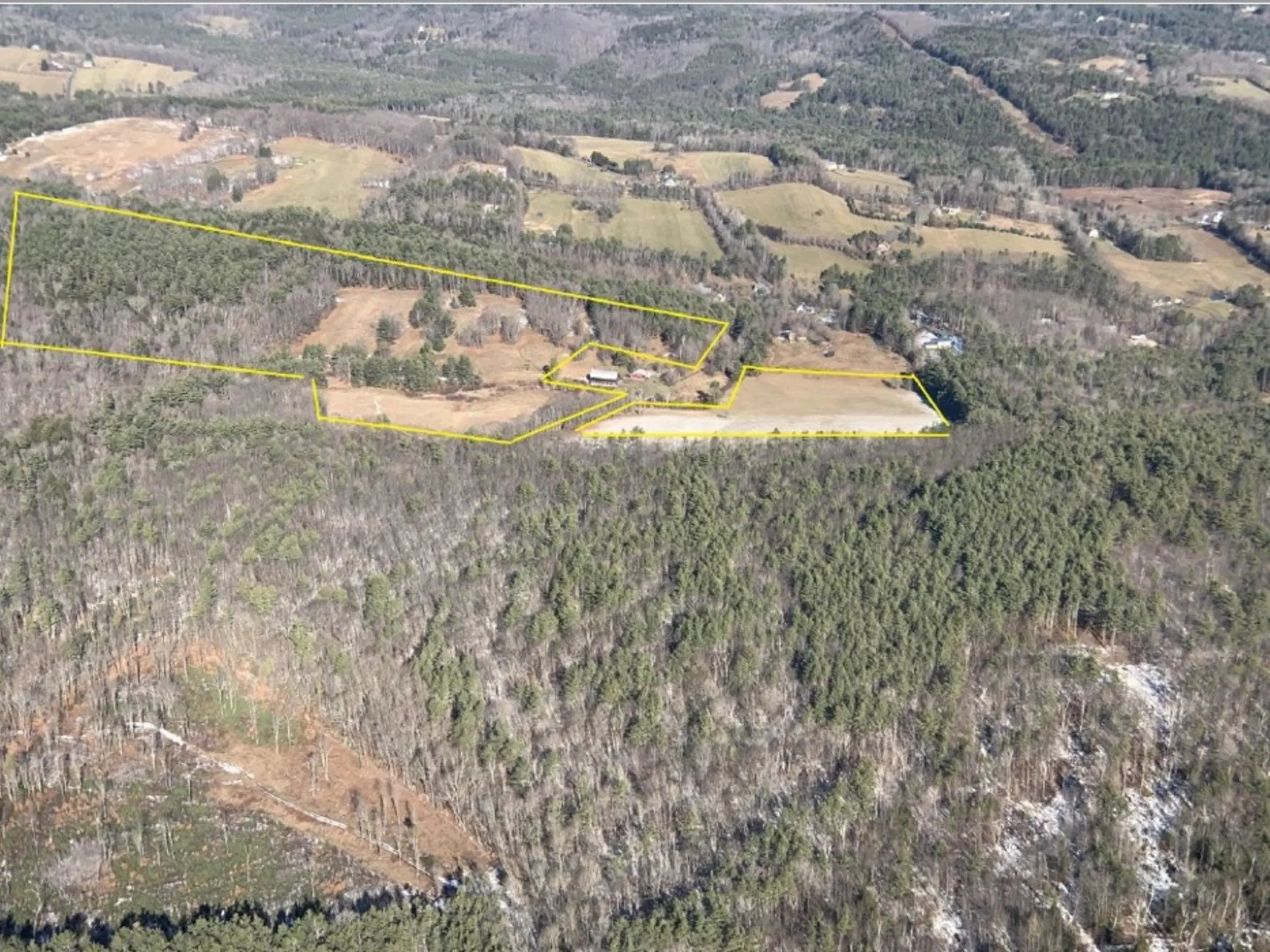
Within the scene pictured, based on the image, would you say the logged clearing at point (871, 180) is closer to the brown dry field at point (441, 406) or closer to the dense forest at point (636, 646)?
the dense forest at point (636, 646)

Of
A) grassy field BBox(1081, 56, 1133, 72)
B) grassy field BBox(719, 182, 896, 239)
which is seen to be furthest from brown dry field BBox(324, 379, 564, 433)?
grassy field BBox(1081, 56, 1133, 72)

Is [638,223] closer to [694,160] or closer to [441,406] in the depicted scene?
[694,160]

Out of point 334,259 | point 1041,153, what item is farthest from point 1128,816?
point 1041,153

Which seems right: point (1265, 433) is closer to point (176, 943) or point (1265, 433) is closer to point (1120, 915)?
point (1120, 915)

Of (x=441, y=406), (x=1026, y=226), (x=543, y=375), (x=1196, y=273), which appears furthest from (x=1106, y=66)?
(x=441, y=406)

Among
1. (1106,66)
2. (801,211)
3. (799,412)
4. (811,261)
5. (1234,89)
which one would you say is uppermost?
(1106,66)

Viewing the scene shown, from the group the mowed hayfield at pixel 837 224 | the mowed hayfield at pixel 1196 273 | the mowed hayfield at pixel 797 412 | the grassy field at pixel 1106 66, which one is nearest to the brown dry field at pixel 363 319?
the mowed hayfield at pixel 797 412

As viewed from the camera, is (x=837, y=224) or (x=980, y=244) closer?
(x=980, y=244)
